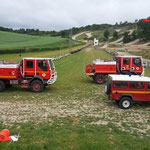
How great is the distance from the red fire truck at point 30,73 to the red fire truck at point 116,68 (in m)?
4.91

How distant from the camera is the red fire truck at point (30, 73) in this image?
1306 cm

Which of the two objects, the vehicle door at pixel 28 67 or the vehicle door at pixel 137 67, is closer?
the vehicle door at pixel 28 67

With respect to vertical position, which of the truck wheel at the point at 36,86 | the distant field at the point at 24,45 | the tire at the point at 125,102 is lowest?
the tire at the point at 125,102

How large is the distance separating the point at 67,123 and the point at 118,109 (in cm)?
341

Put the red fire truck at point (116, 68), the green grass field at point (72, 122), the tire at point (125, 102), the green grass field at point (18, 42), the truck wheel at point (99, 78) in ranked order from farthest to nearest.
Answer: the green grass field at point (18, 42) < the truck wheel at point (99, 78) < the red fire truck at point (116, 68) < the tire at point (125, 102) < the green grass field at point (72, 122)


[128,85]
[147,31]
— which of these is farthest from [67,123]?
[147,31]

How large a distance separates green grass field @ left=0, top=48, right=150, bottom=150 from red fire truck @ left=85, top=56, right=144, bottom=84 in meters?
4.29

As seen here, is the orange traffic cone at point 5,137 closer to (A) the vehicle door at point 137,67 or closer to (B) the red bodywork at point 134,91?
(B) the red bodywork at point 134,91

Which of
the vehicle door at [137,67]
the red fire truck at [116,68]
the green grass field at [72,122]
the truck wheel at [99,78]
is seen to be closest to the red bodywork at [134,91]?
the green grass field at [72,122]

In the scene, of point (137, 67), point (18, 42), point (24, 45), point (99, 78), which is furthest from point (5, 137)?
point (18, 42)

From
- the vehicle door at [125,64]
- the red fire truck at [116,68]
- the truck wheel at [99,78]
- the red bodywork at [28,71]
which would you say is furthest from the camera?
the vehicle door at [125,64]

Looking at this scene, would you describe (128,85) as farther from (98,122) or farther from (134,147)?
(134,147)

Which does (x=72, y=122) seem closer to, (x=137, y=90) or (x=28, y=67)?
(x=137, y=90)

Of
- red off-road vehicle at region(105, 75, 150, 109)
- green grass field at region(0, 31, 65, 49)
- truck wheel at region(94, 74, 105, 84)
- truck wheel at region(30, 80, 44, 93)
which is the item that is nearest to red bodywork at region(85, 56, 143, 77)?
truck wheel at region(94, 74, 105, 84)
